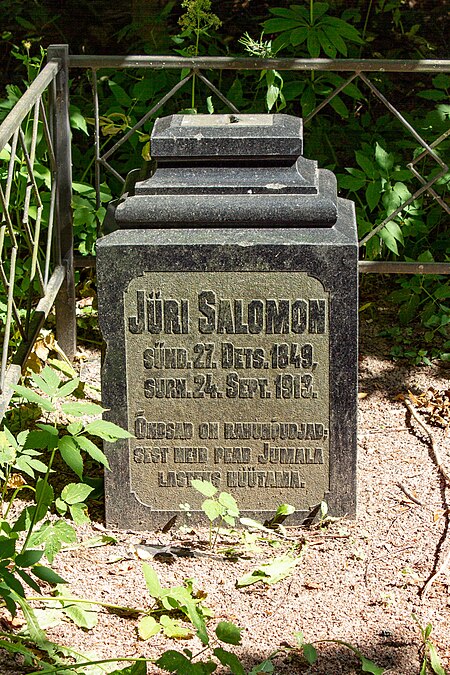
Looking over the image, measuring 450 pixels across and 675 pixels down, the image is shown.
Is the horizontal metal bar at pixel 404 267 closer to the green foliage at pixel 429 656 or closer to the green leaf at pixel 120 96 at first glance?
the green leaf at pixel 120 96

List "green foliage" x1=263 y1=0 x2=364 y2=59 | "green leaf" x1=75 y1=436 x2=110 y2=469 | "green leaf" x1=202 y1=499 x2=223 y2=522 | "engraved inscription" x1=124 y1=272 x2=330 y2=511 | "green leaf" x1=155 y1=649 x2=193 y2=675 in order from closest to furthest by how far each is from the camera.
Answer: "green leaf" x1=155 y1=649 x2=193 y2=675 < "green leaf" x1=75 y1=436 x2=110 y2=469 < "green leaf" x1=202 y1=499 x2=223 y2=522 < "engraved inscription" x1=124 y1=272 x2=330 y2=511 < "green foliage" x1=263 y1=0 x2=364 y2=59

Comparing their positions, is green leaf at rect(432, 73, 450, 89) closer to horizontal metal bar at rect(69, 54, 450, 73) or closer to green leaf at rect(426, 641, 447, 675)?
horizontal metal bar at rect(69, 54, 450, 73)

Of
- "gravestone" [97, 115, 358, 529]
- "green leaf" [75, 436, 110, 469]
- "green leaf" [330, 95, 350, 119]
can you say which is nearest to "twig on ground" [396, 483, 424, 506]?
"gravestone" [97, 115, 358, 529]

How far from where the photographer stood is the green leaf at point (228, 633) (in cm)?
291

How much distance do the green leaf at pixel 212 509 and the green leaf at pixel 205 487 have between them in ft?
0.08

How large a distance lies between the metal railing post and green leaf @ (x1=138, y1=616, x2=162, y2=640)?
206 cm

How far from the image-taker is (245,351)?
11.9 feet

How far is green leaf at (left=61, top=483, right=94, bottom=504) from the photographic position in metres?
3.34

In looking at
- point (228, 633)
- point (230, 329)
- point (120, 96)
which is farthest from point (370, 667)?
point (120, 96)

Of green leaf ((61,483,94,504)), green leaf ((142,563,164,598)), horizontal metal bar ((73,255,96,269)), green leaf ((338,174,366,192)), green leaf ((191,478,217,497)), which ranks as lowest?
green leaf ((142,563,164,598))

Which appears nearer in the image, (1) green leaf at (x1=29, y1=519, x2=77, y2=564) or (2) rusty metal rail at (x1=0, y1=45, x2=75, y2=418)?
(1) green leaf at (x1=29, y1=519, x2=77, y2=564)

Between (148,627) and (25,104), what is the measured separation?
73.2 inches

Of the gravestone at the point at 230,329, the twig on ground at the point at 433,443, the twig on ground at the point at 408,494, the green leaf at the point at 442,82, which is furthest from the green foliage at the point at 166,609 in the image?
the green leaf at the point at 442,82

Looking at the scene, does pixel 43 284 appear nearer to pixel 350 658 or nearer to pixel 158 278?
pixel 158 278
